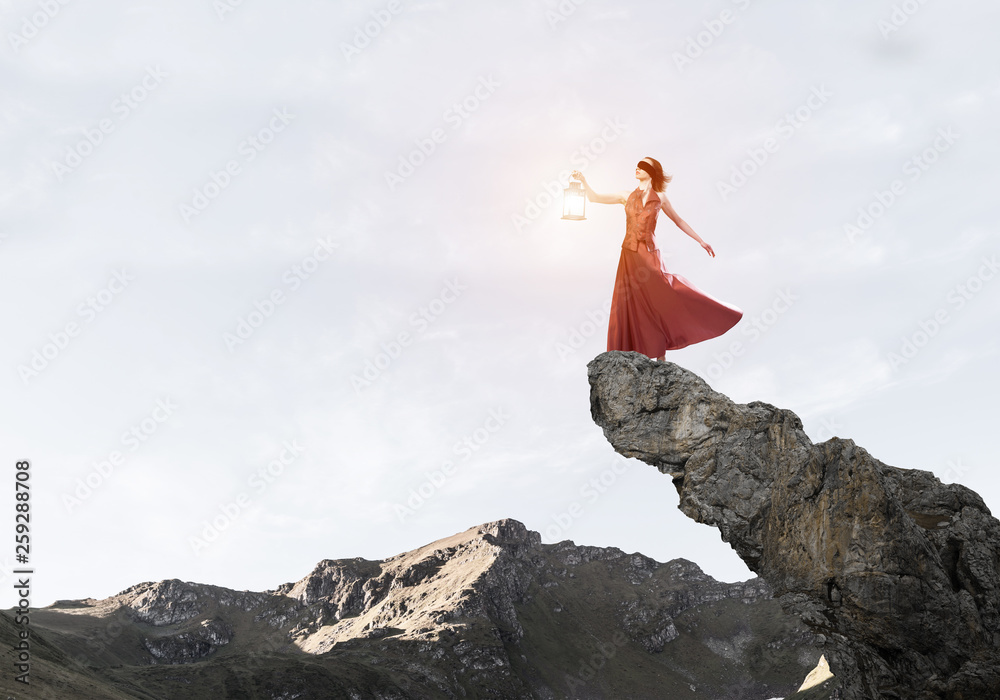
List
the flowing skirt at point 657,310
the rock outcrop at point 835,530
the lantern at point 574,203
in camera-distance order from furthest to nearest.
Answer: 1. the flowing skirt at point 657,310
2. the lantern at point 574,203
3. the rock outcrop at point 835,530

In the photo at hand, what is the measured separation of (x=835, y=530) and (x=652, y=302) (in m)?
8.70

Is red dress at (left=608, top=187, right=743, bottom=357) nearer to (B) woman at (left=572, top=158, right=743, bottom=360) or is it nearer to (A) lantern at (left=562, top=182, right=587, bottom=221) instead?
(B) woman at (left=572, top=158, right=743, bottom=360)

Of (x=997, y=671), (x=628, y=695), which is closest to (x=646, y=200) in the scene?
(x=997, y=671)

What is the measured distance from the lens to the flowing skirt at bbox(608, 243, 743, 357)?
22.7m

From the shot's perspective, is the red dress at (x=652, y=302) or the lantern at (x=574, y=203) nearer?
→ the lantern at (x=574, y=203)

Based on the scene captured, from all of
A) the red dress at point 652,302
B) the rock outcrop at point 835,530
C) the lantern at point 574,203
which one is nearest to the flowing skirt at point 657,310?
the red dress at point 652,302

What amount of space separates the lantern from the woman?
1362 millimetres

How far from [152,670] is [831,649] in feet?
479

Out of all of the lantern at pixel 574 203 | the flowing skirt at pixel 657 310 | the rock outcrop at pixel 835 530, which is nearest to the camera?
the rock outcrop at pixel 835 530

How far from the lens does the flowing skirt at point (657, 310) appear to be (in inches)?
894

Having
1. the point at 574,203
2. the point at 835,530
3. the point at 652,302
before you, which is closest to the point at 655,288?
the point at 652,302

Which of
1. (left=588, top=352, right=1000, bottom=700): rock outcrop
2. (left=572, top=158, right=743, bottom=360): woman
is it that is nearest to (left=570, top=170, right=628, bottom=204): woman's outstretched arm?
(left=572, top=158, right=743, bottom=360): woman

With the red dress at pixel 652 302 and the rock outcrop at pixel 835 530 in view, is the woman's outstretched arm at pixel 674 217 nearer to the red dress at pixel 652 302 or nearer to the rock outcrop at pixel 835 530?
the red dress at pixel 652 302

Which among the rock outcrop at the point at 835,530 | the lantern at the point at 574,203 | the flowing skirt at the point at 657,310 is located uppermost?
the lantern at the point at 574,203
